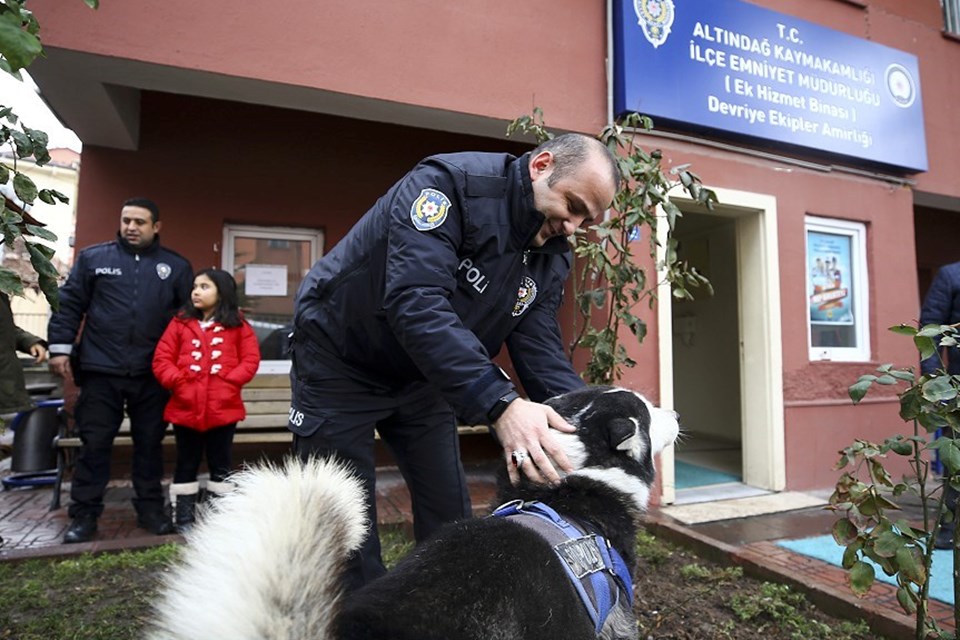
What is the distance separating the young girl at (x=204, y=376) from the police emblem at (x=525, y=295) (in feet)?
9.30

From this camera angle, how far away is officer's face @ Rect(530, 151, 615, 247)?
7.04ft

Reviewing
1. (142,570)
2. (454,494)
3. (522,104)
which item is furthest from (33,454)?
(522,104)

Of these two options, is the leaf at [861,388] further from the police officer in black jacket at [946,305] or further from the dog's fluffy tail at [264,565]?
the police officer in black jacket at [946,305]

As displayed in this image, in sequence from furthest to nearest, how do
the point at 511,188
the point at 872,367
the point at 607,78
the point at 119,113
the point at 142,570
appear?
the point at 872,367 < the point at 607,78 < the point at 119,113 < the point at 142,570 < the point at 511,188

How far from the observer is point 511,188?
2.26 metres

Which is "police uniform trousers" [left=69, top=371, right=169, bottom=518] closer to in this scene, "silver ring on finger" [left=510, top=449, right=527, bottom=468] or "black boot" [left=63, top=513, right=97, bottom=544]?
"black boot" [left=63, top=513, right=97, bottom=544]

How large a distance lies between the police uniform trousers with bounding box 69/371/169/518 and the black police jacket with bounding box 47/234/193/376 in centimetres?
13

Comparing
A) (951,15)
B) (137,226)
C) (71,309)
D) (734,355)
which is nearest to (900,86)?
(951,15)

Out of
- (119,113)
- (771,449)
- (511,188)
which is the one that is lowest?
(771,449)

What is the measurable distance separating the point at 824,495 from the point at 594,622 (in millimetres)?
5461

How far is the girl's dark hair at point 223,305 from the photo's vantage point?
4.56 m

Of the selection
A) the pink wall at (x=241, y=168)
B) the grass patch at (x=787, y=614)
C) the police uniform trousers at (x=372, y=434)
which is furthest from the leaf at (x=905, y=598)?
the pink wall at (x=241, y=168)

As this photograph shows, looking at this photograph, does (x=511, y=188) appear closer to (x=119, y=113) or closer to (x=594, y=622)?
(x=594, y=622)

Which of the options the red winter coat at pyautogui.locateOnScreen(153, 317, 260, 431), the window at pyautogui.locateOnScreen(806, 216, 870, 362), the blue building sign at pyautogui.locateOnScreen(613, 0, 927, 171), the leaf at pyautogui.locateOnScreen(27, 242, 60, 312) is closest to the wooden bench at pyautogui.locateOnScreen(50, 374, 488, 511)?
the red winter coat at pyautogui.locateOnScreen(153, 317, 260, 431)
